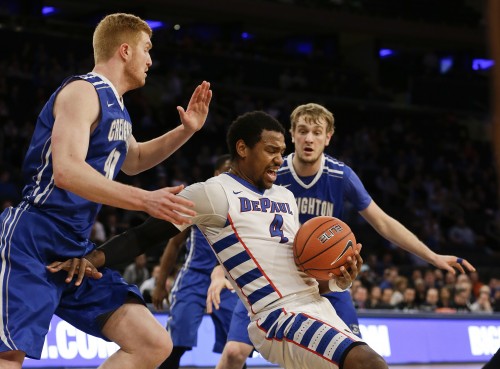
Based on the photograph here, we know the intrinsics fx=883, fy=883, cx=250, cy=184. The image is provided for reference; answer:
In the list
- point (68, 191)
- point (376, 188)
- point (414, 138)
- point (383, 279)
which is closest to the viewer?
point (68, 191)

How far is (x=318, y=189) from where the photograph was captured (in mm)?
5965

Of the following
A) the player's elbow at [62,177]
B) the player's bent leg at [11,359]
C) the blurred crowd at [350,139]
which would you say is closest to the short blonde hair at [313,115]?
the player's elbow at [62,177]

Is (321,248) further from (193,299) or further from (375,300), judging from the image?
(375,300)

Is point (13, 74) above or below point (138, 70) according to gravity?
above

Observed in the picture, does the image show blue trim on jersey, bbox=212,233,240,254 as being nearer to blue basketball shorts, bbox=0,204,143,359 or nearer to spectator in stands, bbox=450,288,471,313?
blue basketball shorts, bbox=0,204,143,359

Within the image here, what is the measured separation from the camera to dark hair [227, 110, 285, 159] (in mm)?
4590

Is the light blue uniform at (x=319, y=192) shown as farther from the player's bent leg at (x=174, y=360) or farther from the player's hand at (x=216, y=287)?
the player's bent leg at (x=174, y=360)

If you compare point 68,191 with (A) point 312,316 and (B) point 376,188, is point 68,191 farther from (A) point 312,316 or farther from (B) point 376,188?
(B) point 376,188

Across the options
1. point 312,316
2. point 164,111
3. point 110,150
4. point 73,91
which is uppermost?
point 164,111

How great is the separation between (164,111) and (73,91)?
1647 cm

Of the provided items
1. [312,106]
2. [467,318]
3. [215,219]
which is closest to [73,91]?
[215,219]

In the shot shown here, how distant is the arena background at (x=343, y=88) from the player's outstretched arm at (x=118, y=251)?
7996 mm

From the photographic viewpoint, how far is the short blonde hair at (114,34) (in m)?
4.32

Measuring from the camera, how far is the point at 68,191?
403cm
